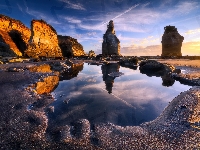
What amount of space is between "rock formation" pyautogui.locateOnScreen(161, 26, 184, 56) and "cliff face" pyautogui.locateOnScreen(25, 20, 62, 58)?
39116mm

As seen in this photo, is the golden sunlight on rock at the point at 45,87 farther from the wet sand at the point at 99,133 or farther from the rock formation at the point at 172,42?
the rock formation at the point at 172,42

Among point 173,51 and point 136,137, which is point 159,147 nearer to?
point 136,137

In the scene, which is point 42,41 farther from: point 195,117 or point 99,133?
point 195,117

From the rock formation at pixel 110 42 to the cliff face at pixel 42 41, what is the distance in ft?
54.2

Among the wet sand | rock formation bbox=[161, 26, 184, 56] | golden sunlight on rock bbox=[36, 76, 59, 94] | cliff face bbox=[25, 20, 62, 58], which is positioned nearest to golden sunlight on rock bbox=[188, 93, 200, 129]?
the wet sand

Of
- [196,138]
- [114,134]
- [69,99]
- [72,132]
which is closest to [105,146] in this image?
[114,134]

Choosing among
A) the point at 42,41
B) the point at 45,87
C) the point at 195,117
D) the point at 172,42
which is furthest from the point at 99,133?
the point at 172,42

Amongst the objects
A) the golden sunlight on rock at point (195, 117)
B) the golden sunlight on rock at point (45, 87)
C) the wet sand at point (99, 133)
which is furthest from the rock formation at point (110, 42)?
the wet sand at point (99, 133)

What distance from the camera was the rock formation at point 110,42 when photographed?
47.7m

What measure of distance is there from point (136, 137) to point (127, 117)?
849mm

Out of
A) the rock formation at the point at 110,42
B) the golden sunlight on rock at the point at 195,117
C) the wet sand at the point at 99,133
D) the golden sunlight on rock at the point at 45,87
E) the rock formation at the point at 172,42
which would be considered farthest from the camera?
the rock formation at the point at 172,42

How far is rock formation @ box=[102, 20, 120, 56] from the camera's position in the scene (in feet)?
157

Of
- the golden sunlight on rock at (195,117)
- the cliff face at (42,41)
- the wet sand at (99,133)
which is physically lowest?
the wet sand at (99,133)

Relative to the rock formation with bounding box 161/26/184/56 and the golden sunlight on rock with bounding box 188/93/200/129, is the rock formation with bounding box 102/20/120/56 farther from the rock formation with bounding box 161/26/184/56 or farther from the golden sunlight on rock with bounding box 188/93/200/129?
the golden sunlight on rock with bounding box 188/93/200/129
